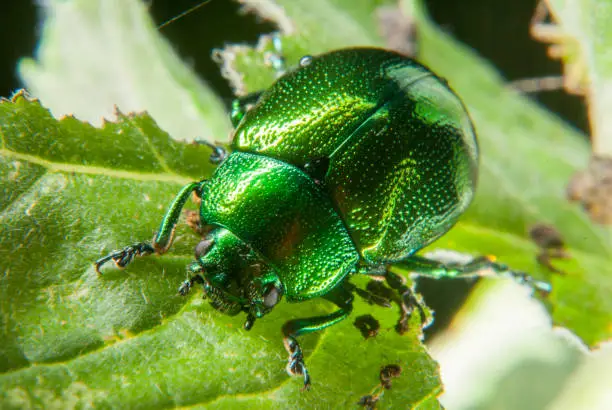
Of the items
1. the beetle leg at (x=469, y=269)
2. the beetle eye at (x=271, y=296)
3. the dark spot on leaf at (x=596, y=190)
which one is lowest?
the dark spot on leaf at (x=596, y=190)

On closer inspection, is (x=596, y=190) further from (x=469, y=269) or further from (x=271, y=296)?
(x=271, y=296)

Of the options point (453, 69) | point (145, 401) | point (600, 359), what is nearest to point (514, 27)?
point (453, 69)

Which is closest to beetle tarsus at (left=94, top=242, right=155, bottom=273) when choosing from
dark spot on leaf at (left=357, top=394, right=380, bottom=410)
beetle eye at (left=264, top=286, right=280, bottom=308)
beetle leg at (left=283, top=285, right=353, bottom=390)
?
beetle eye at (left=264, top=286, right=280, bottom=308)

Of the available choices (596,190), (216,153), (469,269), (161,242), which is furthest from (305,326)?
(596,190)

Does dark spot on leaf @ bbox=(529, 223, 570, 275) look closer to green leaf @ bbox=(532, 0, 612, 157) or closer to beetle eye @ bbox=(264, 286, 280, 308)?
green leaf @ bbox=(532, 0, 612, 157)

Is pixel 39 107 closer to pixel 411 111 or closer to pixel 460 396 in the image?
pixel 411 111

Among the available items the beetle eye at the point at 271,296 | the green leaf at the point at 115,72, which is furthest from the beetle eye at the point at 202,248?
the green leaf at the point at 115,72

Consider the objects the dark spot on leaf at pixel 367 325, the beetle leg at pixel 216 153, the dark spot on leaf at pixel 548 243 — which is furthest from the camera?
the dark spot on leaf at pixel 548 243

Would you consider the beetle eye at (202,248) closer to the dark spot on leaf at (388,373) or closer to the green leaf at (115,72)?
the dark spot on leaf at (388,373)

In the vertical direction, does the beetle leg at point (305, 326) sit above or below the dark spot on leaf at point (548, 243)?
above
